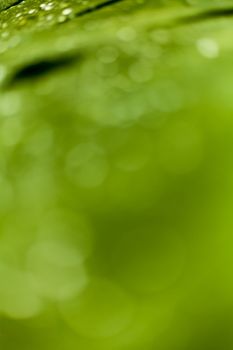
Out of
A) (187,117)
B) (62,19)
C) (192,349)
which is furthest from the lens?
(62,19)

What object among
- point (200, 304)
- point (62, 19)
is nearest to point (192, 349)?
point (200, 304)

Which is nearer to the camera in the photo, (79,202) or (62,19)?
(79,202)

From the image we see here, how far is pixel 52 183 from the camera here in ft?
2.80

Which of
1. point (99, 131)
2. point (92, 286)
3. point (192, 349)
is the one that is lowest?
point (192, 349)

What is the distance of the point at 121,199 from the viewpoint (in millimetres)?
822

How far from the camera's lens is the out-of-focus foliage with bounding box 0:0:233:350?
0.77 m

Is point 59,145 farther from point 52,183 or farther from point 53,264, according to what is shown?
point 53,264

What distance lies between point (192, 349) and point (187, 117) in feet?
1.14

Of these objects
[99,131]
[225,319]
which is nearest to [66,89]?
[99,131]

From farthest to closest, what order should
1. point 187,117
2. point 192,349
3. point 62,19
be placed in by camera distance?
1. point 62,19
2. point 187,117
3. point 192,349

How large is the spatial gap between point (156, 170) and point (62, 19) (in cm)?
54

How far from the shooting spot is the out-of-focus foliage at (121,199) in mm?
770

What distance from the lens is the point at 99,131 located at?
35.0 inches

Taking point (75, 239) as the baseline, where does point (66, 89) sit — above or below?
above
